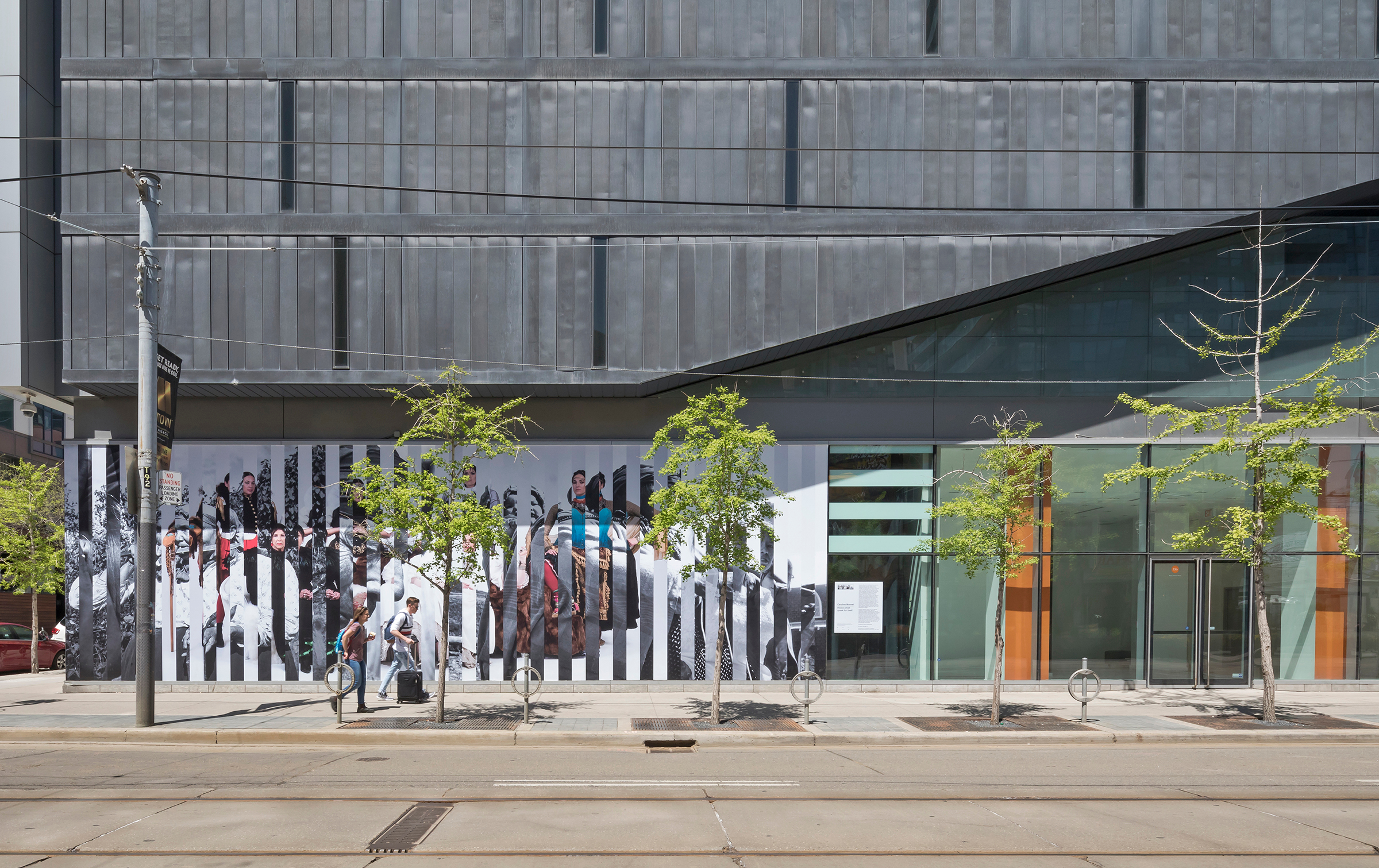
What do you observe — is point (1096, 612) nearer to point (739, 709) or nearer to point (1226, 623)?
point (1226, 623)

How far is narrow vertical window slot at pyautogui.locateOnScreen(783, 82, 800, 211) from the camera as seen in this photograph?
696 inches

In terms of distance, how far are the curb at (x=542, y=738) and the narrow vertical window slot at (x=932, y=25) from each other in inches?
529

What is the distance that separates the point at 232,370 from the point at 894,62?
1479 cm

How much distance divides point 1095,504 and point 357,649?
15090mm

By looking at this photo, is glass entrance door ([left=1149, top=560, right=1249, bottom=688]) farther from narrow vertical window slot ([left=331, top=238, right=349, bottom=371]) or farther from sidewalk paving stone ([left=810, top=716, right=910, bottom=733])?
narrow vertical window slot ([left=331, top=238, right=349, bottom=371])

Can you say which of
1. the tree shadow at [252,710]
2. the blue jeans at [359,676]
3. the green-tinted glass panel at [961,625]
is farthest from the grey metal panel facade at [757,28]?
the tree shadow at [252,710]

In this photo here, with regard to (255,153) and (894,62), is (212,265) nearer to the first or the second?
(255,153)

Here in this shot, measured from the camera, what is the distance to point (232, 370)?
17.2 metres

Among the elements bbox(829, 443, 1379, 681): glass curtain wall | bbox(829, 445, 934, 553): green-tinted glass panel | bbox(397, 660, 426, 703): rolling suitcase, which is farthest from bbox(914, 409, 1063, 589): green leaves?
bbox(397, 660, 426, 703): rolling suitcase

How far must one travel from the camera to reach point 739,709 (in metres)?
16.0

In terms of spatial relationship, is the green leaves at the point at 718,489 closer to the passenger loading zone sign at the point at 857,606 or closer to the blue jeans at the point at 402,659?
the passenger loading zone sign at the point at 857,606

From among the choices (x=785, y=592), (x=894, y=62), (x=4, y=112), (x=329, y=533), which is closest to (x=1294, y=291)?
(x=894, y=62)

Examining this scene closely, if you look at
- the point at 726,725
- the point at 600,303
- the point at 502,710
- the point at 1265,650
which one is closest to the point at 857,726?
the point at 726,725

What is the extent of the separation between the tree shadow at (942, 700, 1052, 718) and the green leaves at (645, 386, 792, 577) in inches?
199
